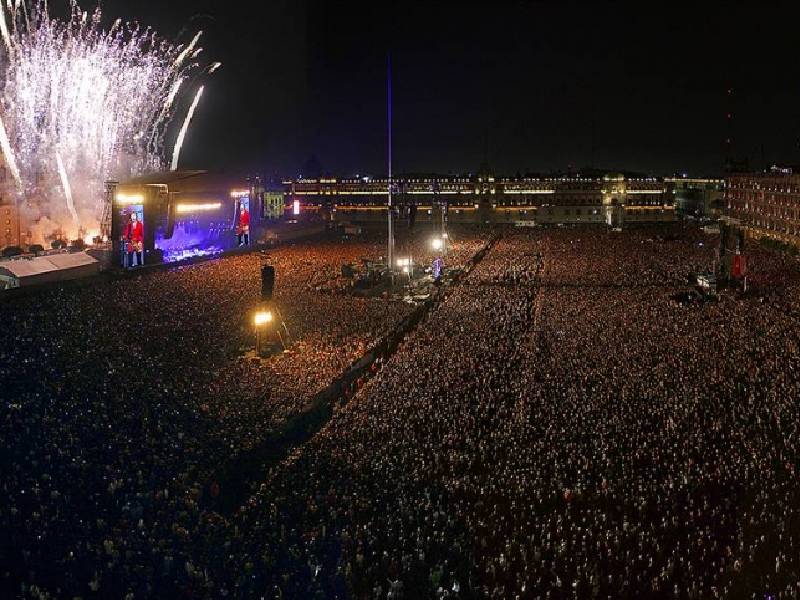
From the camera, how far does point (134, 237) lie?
1603 inches

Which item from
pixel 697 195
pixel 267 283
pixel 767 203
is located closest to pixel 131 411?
pixel 267 283

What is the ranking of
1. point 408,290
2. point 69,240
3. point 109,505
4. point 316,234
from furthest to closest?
1. point 316,234
2. point 69,240
3. point 408,290
4. point 109,505

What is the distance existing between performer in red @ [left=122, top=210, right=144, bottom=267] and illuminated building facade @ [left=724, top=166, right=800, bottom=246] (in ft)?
143

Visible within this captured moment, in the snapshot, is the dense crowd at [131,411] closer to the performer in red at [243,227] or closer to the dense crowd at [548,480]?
the dense crowd at [548,480]

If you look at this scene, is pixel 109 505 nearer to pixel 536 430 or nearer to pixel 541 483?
pixel 541 483

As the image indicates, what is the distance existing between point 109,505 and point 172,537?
139cm

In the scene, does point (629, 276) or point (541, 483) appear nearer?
point (541, 483)

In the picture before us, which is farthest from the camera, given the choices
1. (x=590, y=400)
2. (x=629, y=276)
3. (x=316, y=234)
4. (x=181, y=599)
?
(x=316, y=234)

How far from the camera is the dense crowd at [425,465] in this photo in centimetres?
942

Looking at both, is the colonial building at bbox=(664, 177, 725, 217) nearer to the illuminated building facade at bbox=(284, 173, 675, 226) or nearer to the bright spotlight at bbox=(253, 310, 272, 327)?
the illuminated building facade at bbox=(284, 173, 675, 226)

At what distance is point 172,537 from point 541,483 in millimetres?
5272

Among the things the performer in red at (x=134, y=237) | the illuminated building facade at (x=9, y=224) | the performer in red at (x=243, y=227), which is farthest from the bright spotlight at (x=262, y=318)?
the performer in red at (x=243, y=227)

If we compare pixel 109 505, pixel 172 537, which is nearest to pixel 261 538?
pixel 172 537

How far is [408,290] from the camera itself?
1383 inches
